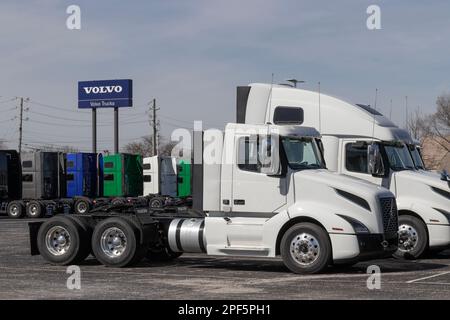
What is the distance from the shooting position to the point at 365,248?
12.7m

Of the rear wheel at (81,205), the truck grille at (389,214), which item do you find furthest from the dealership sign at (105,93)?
the truck grille at (389,214)

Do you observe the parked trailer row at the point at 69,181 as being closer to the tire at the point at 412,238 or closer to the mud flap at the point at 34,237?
the mud flap at the point at 34,237

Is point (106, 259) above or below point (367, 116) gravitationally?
below

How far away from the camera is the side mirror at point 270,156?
13.1 meters

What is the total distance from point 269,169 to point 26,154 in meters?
26.4

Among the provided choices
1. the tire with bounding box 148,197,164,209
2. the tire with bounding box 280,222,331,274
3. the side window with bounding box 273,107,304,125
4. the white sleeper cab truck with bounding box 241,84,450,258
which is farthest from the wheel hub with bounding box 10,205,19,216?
the tire with bounding box 280,222,331,274

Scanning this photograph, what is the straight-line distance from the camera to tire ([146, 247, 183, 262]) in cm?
1546

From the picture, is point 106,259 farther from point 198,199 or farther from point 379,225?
point 379,225

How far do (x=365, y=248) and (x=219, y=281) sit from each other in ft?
8.39

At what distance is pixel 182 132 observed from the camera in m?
14.0

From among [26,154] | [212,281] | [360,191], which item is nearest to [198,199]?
[212,281]

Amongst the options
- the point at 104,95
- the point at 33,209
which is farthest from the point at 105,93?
the point at 33,209

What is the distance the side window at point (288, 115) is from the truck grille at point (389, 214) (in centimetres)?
301

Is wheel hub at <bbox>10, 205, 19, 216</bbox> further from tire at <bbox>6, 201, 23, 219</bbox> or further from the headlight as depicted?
the headlight
